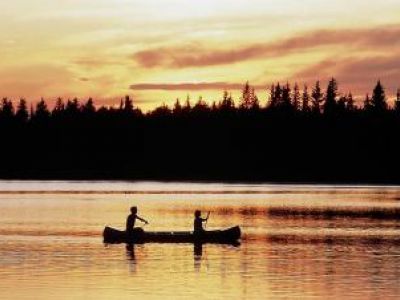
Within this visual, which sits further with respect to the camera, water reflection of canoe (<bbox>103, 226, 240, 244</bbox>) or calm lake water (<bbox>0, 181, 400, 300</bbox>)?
water reflection of canoe (<bbox>103, 226, 240, 244</bbox>)

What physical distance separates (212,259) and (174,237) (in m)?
8.83

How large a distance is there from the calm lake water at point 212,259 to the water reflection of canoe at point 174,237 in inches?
31.0

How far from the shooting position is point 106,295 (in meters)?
37.4

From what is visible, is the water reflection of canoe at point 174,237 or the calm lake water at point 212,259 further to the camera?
the water reflection of canoe at point 174,237

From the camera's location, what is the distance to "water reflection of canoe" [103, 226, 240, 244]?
59.8m

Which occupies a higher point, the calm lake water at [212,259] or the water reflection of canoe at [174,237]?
the water reflection of canoe at [174,237]

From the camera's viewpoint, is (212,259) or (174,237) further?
(174,237)

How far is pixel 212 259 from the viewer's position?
A: 5138 cm

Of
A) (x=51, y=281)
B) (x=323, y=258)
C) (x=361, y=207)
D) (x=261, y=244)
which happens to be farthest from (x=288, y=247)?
(x=361, y=207)

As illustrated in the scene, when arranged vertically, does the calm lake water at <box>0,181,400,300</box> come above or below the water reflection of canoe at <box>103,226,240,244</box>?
below

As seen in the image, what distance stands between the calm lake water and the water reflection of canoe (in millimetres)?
787

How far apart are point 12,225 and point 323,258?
3263cm

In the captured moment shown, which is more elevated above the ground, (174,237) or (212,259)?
(174,237)

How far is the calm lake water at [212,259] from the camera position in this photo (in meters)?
38.8
